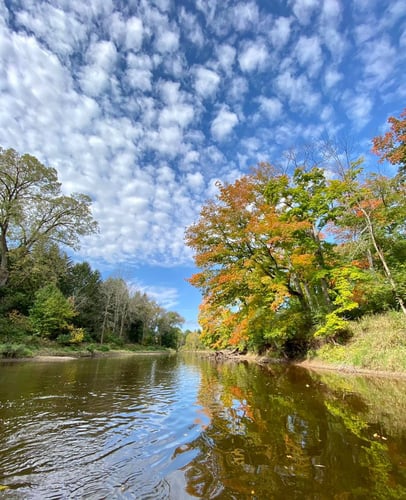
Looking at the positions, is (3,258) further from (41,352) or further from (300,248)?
(300,248)

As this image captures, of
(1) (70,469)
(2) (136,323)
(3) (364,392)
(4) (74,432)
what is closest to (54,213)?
(4) (74,432)

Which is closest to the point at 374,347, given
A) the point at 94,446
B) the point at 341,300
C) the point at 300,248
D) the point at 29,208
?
the point at 341,300

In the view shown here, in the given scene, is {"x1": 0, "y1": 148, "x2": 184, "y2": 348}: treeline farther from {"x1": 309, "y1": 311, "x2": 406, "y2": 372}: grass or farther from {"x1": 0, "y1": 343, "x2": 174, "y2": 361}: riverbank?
{"x1": 309, "y1": 311, "x2": 406, "y2": 372}: grass

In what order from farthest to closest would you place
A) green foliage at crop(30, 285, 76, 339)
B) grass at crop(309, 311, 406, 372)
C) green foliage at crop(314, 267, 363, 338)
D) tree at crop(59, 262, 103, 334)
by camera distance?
tree at crop(59, 262, 103, 334)
green foliage at crop(30, 285, 76, 339)
green foliage at crop(314, 267, 363, 338)
grass at crop(309, 311, 406, 372)

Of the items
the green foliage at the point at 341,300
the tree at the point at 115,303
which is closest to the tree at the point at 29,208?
the green foliage at the point at 341,300

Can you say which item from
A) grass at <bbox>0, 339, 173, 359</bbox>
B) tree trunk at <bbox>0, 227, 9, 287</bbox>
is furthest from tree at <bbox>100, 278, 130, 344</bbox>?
tree trunk at <bbox>0, 227, 9, 287</bbox>

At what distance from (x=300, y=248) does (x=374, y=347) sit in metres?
7.14

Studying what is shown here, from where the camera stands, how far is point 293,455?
12.9 ft

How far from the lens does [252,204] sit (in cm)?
1867

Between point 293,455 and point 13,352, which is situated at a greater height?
point 13,352

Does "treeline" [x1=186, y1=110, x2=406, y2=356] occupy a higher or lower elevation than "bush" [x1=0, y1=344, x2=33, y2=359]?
higher

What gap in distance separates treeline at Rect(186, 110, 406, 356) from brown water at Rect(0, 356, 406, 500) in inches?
371

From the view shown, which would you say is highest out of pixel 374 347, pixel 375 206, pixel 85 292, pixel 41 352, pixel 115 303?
pixel 85 292

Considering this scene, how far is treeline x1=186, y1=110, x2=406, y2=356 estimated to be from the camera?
53.0 feet
